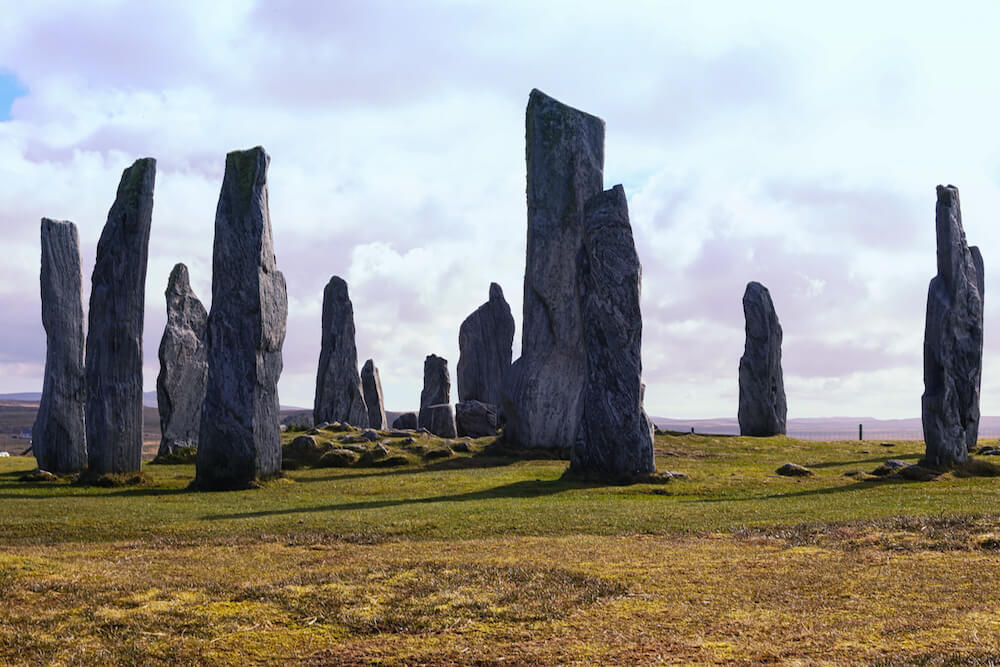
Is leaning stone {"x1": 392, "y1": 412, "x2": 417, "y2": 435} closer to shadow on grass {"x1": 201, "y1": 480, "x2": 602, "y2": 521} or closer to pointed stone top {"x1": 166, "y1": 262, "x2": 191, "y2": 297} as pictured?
pointed stone top {"x1": 166, "y1": 262, "x2": 191, "y2": 297}

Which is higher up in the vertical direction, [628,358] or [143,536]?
[628,358]

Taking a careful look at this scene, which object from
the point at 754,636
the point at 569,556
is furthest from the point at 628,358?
the point at 754,636

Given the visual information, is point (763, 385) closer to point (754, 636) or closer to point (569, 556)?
point (569, 556)

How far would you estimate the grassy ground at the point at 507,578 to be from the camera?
7977mm

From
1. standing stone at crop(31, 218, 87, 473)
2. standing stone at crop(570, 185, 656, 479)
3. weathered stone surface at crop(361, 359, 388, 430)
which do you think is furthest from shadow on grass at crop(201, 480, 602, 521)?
weathered stone surface at crop(361, 359, 388, 430)

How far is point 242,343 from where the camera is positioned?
20.7m

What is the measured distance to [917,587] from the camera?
9.66 metres

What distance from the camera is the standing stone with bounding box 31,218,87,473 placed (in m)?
24.0

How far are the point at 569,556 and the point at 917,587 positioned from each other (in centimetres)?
364

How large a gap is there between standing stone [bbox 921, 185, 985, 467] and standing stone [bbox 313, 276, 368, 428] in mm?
21437

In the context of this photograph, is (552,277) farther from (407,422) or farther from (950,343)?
(407,422)

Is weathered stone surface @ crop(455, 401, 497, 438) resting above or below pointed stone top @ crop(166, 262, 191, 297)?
below

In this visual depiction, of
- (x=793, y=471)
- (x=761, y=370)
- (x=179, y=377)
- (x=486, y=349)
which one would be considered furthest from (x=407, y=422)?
(x=793, y=471)

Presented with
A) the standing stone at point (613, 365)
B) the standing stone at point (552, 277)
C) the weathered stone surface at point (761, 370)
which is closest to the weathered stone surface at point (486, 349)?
the weathered stone surface at point (761, 370)
